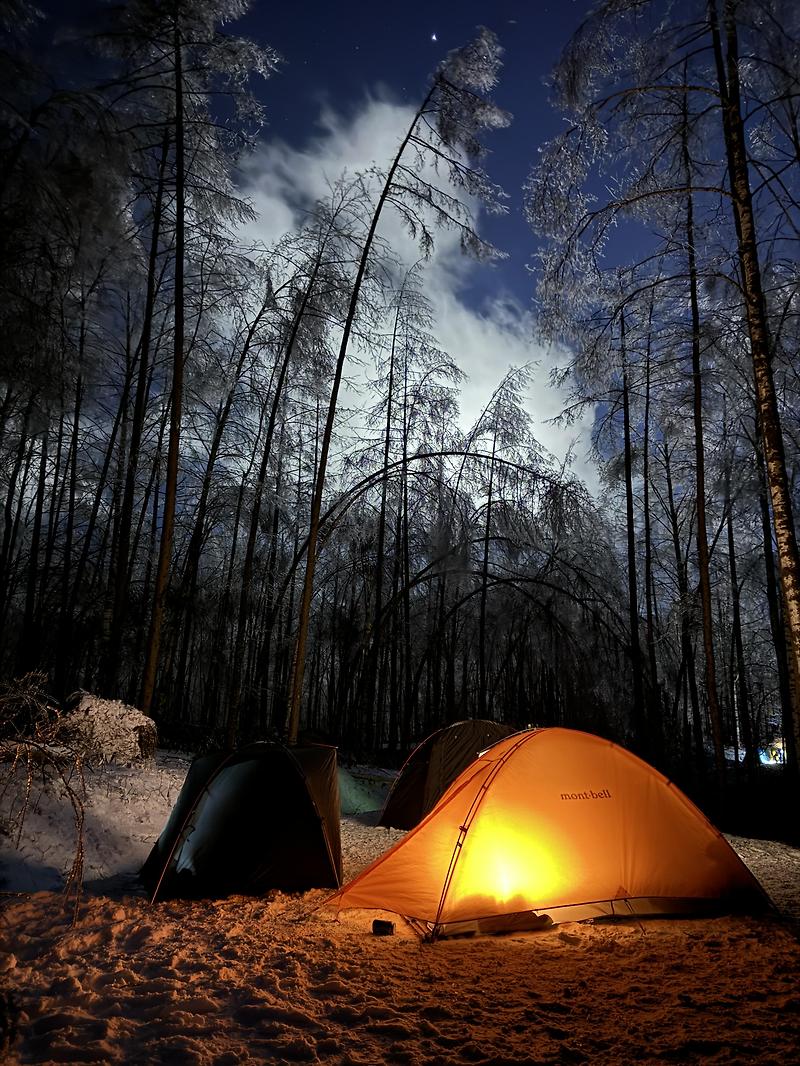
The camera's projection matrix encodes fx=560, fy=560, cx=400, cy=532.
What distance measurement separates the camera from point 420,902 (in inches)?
157

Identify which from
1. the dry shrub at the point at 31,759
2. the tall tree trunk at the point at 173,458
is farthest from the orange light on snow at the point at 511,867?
the tall tree trunk at the point at 173,458

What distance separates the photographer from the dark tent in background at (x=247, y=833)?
4.43 meters

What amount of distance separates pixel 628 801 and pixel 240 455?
300 inches

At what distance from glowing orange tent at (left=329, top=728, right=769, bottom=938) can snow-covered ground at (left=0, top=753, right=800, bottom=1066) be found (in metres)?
0.19

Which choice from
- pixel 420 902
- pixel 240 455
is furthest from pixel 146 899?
pixel 240 455

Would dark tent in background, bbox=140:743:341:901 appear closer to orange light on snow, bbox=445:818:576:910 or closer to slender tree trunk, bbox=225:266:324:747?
orange light on snow, bbox=445:818:576:910

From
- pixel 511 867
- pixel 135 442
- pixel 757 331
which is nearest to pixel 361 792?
pixel 511 867

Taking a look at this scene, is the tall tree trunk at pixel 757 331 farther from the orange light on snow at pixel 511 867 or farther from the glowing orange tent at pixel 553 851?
the orange light on snow at pixel 511 867

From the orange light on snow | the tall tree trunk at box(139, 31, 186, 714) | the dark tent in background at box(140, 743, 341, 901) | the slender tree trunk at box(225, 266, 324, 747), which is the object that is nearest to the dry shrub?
the dark tent in background at box(140, 743, 341, 901)

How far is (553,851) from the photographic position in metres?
4.19

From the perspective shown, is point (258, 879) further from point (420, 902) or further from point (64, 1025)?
point (64, 1025)

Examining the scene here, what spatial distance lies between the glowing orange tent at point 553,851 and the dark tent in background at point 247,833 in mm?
610

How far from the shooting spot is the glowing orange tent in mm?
4020

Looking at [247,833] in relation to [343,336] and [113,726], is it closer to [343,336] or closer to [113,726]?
[113,726]
